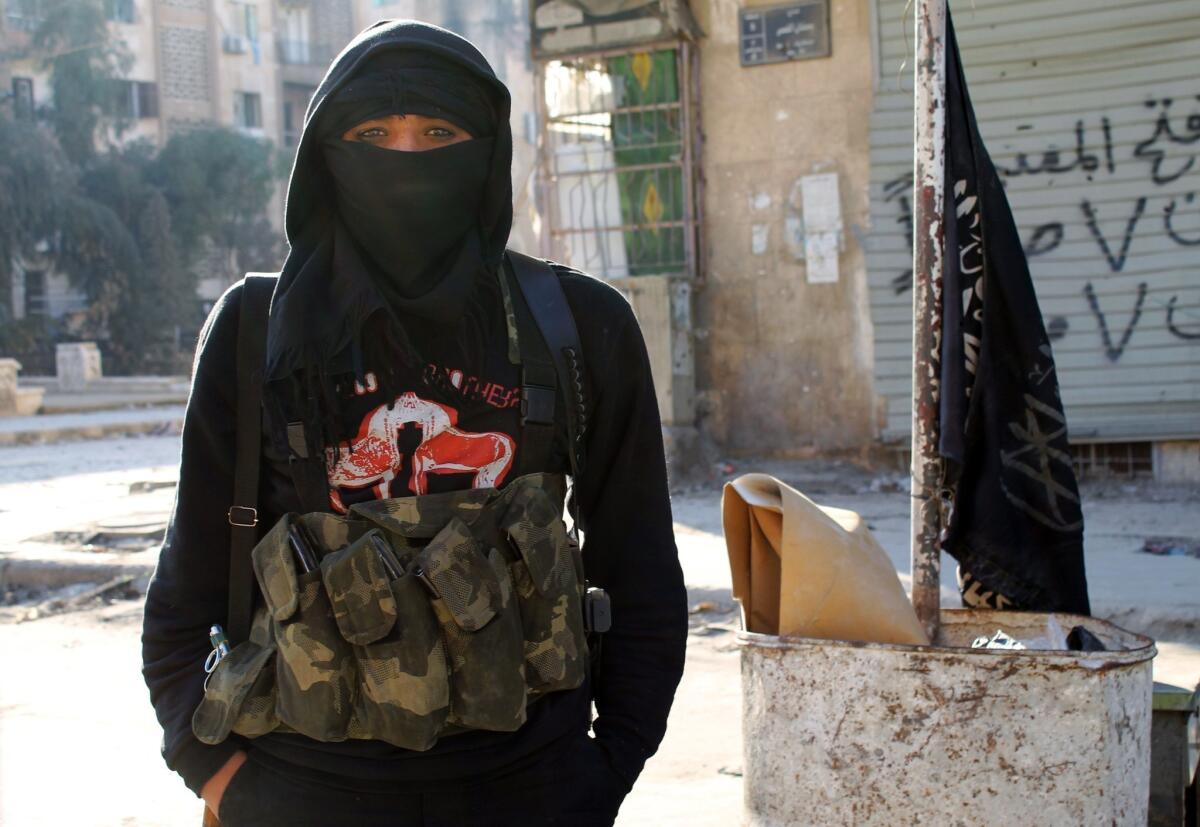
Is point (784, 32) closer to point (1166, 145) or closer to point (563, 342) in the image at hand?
point (1166, 145)

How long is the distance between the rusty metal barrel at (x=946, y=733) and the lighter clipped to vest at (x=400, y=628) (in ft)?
3.07

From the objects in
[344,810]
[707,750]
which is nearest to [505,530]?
[344,810]

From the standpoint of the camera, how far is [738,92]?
8844 mm

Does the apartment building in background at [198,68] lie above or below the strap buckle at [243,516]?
above

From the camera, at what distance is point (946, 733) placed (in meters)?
2.34

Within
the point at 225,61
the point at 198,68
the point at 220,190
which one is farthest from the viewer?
the point at 225,61

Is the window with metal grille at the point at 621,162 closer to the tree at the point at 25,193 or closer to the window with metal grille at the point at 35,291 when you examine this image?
the tree at the point at 25,193

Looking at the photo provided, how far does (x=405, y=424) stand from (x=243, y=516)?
25cm

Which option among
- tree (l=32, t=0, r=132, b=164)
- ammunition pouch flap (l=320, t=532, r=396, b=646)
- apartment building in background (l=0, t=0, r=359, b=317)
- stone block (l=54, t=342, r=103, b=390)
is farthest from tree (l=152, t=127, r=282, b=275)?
ammunition pouch flap (l=320, t=532, r=396, b=646)

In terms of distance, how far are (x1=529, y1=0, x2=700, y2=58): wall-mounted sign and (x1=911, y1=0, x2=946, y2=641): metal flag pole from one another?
6036 millimetres

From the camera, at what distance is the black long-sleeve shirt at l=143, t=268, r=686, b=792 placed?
162 cm

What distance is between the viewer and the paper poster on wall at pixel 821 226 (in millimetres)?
8562

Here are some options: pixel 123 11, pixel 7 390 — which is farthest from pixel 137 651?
pixel 123 11

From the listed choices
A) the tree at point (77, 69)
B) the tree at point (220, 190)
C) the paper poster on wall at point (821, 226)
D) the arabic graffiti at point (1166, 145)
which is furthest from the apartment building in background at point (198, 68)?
the arabic graffiti at point (1166, 145)
